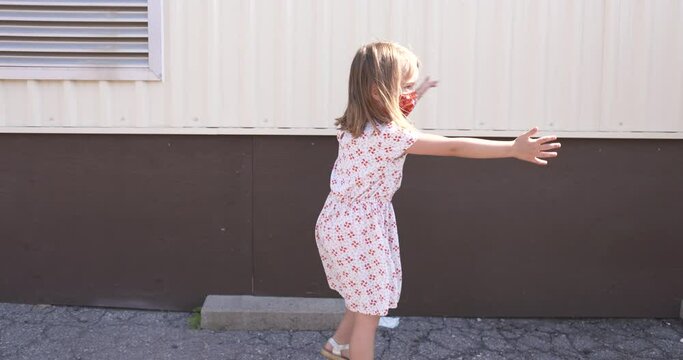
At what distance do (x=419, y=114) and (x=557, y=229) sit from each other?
113 centimetres

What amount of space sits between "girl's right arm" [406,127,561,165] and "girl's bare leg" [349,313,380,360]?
0.78m

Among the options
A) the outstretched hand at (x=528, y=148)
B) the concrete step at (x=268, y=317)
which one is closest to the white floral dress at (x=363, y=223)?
the outstretched hand at (x=528, y=148)

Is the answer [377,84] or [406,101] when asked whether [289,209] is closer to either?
[406,101]

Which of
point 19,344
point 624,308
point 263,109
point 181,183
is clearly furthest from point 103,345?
point 624,308

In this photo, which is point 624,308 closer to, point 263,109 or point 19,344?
point 263,109

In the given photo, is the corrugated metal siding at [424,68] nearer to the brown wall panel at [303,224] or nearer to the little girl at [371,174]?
the brown wall panel at [303,224]

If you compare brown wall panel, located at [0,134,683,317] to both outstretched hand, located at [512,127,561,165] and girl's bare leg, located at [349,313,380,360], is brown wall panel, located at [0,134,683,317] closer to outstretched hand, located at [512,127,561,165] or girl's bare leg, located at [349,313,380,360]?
girl's bare leg, located at [349,313,380,360]

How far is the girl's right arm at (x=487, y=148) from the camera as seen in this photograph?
9.25 feet

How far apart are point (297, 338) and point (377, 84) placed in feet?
6.05

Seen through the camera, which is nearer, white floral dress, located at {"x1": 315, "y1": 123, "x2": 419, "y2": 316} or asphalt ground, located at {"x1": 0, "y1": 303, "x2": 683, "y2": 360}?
white floral dress, located at {"x1": 315, "y1": 123, "x2": 419, "y2": 316}

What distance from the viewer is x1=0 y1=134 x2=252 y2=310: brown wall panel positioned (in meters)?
4.38

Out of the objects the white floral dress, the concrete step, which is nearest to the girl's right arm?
the white floral dress

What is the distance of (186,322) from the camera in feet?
14.4

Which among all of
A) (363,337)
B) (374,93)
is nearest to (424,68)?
(374,93)
